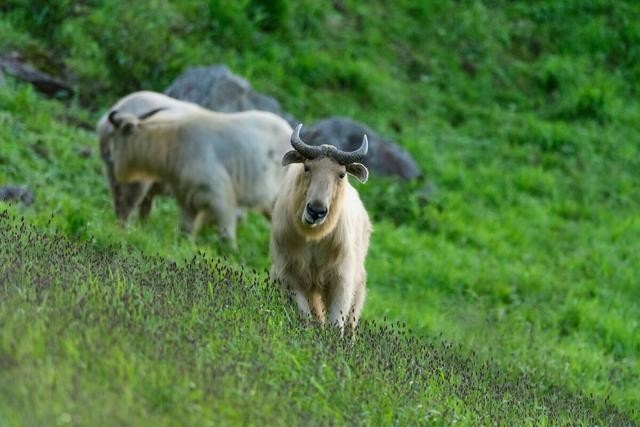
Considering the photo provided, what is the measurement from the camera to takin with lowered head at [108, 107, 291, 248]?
525 inches

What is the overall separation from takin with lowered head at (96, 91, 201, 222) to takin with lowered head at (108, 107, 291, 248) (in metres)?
0.18

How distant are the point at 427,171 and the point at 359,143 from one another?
1401 millimetres

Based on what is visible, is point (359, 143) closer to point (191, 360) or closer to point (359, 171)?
point (359, 171)

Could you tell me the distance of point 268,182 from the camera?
44.7ft

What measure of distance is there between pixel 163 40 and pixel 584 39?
31.5ft

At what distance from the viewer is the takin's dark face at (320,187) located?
866 centimetres

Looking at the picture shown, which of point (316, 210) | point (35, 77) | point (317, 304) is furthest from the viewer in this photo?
point (35, 77)

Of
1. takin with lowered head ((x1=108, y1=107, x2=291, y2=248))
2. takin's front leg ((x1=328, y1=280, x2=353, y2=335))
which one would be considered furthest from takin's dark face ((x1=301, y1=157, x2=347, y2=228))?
takin with lowered head ((x1=108, y1=107, x2=291, y2=248))

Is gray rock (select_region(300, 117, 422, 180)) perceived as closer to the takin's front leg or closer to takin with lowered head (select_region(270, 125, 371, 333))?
takin with lowered head (select_region(270, 125, 371, 333))

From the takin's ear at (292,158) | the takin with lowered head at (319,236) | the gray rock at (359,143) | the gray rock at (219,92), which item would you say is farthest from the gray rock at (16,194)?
the gray rock at (359,143)

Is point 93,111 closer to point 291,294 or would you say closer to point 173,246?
point 173,246

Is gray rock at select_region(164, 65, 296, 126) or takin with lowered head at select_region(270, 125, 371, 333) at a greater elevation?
takin with lowered head at select_region(270, 125, 371, 333)

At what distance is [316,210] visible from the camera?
340 inches

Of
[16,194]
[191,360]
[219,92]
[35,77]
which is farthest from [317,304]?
[35,77]
